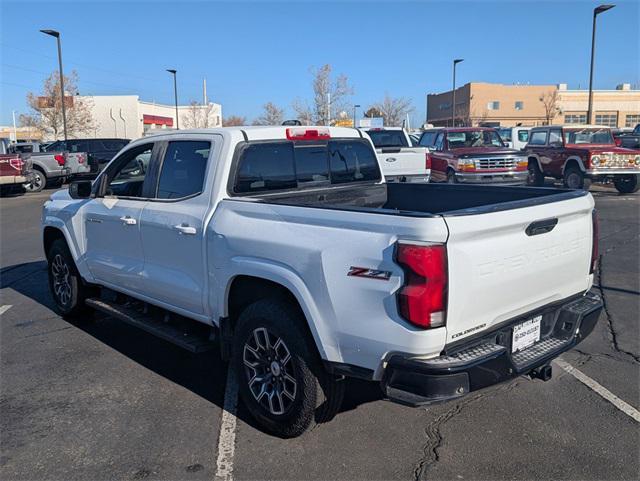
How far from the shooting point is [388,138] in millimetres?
14992

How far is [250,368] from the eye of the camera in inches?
155

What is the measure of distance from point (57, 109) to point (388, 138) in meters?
43.6

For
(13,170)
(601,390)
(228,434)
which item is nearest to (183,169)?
(228,434)

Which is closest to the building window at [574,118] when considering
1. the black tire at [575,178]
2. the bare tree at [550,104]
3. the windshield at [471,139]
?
the bare tree at [550,104]

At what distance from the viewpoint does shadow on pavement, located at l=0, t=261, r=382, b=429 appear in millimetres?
4434

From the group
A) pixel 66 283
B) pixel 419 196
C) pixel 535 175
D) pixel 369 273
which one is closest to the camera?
pixel 369 273

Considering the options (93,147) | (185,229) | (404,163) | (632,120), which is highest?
(632,120)

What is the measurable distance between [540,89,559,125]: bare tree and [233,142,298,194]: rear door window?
67190 millimetres

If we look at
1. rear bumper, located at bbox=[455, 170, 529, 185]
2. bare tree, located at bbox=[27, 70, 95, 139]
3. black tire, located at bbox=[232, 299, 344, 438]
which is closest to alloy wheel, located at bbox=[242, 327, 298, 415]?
black tire, located at bbox=[232, 299, 344, 438]

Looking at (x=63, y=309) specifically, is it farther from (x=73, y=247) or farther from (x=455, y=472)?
(x=455, y=472)

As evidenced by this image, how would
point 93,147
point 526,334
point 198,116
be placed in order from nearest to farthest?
point 526,334, point 93,147, point 198,116

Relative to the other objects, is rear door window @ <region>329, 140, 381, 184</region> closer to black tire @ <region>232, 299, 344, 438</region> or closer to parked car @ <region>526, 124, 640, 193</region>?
black tire @ <region>232, 299, 344, 438</region>

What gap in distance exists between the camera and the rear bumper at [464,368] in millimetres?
2980

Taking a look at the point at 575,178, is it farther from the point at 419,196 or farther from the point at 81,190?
the point at 81,190
